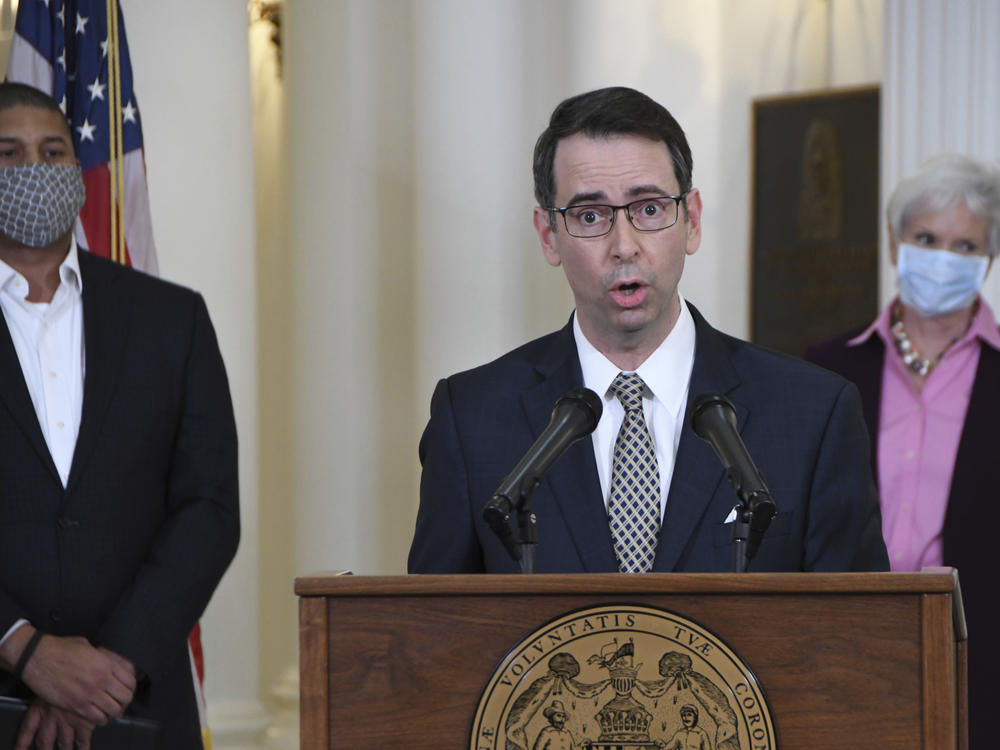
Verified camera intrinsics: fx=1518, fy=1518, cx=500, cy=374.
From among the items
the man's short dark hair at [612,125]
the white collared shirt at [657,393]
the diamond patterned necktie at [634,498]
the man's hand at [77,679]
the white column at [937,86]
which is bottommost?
the man's hand at [77,679]

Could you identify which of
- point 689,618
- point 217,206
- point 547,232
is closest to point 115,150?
point 217,206

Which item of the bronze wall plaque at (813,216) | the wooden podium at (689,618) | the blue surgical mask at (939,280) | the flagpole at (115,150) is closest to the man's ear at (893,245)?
the blue surgical mask at (939,280)

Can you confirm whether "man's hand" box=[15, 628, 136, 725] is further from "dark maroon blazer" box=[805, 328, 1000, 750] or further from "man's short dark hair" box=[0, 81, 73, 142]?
"dark maroon blazer" box=[805, 328, 1000, 750]

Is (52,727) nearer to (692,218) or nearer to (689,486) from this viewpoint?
(689,486)

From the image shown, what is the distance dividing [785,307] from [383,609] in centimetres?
429

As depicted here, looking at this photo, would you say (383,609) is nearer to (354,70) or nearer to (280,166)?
(354,70)

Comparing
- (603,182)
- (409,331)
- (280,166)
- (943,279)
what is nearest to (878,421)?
(943,279)

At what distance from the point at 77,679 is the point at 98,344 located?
0.79m

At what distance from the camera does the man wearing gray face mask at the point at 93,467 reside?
320cm

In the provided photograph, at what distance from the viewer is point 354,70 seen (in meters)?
5.87

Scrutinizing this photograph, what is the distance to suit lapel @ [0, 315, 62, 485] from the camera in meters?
3.33

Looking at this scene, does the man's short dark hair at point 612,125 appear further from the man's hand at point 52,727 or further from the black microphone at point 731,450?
the man's hand at point 52,727

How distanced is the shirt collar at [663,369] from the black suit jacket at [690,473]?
0.03 m

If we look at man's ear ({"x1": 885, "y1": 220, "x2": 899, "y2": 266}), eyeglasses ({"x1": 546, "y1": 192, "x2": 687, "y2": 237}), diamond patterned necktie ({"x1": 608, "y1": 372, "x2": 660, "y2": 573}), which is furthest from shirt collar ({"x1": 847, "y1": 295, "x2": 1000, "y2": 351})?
diamond patterned necktie ({"x1": 608, "y1": 372, "x2": 660, "y2": 573})
